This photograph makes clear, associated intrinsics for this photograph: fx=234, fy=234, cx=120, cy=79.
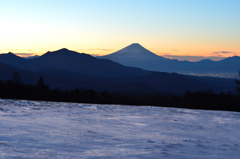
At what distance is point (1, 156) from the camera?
968 centimetres

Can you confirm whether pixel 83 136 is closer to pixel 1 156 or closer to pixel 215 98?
pixel 1 156

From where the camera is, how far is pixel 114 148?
41.0 ft

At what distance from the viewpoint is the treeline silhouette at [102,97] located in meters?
89.3

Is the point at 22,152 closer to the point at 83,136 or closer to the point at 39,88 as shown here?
the point at 83,136

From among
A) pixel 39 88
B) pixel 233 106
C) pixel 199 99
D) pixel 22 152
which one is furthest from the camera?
pixel 199 99

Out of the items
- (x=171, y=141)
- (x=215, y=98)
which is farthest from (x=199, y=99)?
(x=171, y=141)

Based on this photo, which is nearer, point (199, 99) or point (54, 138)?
point (54, 138)

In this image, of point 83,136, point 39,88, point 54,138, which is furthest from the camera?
point 39,88

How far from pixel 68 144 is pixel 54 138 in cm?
154

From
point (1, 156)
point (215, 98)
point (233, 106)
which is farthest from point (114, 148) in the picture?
point (215, 98)

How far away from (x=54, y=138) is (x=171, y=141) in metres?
7.49

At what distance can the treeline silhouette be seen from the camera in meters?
89.3

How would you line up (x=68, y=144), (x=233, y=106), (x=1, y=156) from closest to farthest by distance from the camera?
(x=1, y=156)
(x=68, y=144)
(x=233, y=106)

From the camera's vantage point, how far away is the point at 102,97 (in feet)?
378
